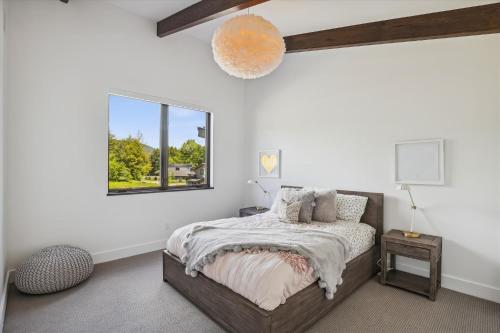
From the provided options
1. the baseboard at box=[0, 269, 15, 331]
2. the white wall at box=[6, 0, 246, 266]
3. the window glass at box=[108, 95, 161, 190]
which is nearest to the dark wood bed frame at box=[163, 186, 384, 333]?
the white wall at box=[6, 0, 246, 266]

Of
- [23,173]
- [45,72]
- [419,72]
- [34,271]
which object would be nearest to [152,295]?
[34,271]

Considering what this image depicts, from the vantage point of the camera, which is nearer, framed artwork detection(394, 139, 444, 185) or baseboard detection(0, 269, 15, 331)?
baseboard detection(0, 269, 15, 331)

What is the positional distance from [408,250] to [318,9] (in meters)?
2.67

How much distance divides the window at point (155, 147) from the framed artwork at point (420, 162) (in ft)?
9.65

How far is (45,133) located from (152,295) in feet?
6.86

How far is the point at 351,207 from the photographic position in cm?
334

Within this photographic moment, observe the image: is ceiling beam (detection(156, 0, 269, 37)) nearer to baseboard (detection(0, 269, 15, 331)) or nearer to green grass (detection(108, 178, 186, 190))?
green grass (detection(108, 178, 186, 190))

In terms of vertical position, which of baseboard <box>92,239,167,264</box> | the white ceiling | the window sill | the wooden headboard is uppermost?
the white ceiling

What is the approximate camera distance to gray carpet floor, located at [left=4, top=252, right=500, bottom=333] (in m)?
2.10

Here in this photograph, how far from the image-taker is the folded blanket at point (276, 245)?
2.12 meters

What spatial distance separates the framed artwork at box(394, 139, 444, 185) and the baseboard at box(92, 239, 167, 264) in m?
3.32

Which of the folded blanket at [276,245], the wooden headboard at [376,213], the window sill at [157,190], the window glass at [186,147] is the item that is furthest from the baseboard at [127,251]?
the wooden headboard at [376,213]

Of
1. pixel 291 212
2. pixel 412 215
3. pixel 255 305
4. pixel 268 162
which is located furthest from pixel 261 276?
pixel 268 162

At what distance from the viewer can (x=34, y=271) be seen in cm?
247
